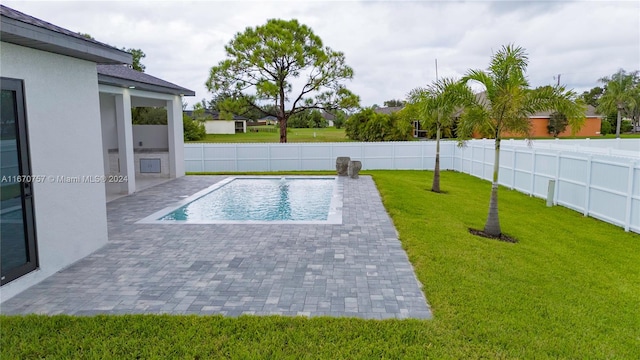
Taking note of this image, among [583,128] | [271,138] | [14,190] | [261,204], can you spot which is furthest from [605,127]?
[14,190]

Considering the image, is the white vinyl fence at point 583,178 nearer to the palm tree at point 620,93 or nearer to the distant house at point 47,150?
the distant house at point 47,150

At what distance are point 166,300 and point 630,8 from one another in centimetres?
1395

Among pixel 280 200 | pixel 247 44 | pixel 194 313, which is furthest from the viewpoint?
pixel 247 44

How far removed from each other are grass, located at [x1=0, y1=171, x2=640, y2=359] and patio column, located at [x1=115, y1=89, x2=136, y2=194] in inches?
355

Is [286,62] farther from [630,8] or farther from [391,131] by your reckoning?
[630,8]

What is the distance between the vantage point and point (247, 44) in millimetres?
27609

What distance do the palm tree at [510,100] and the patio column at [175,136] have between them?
38.6 feet

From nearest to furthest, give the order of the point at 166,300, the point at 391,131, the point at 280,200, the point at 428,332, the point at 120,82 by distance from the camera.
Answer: the point at 428,332 < the point at 166,300 < the point at 120,82 < the point at 280,200 < the point at 391,131

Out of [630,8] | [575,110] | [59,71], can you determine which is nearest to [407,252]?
[575,110]

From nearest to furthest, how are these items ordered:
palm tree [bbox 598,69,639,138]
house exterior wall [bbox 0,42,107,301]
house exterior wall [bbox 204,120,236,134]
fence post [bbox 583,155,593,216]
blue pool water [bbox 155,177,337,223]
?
1. house exterior wall [bbox 0,42,107,301]
2. blue pool water [bbox 155,177,337,223]
3. fence post [bbox 583,155,593,216]
4. palm tree [bbox 598,69,639,138]
5. house exterior wall [bbox 204,120,236,134]

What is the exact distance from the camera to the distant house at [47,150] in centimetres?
521

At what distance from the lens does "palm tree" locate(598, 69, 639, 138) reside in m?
46.5

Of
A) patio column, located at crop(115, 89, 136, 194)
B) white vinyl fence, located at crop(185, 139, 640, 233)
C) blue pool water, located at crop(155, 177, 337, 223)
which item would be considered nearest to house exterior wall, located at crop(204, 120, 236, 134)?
white vinyl fence, located at crop(185, 139, 640, 233)

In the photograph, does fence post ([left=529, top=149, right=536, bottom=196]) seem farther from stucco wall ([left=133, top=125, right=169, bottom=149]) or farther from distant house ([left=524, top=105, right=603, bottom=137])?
distant house ([left=524, top=105, right=603, bottom=137])
